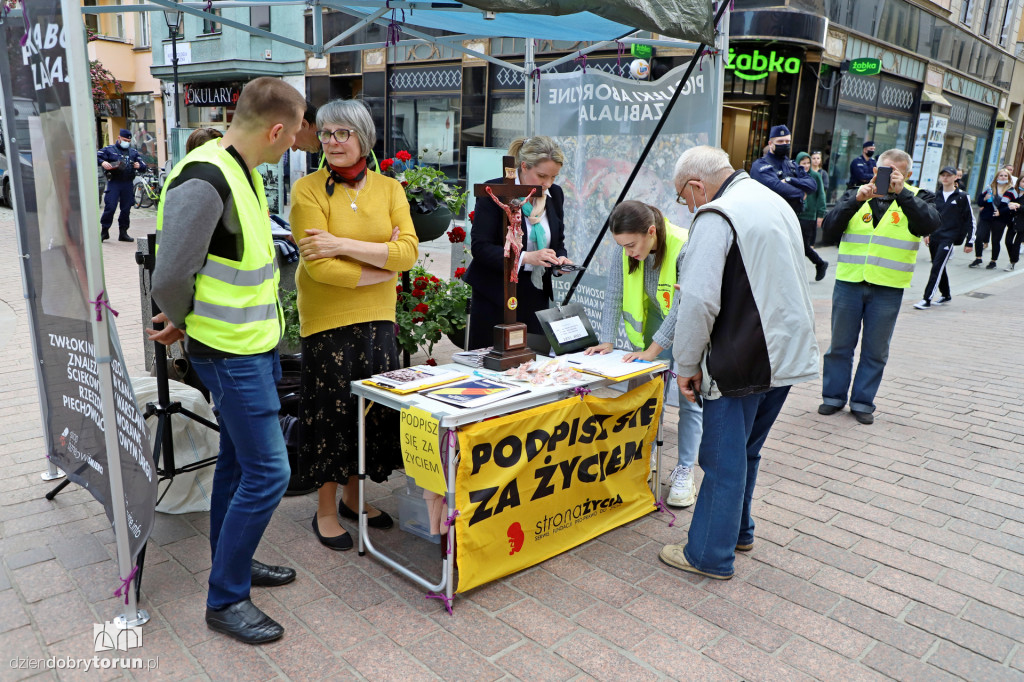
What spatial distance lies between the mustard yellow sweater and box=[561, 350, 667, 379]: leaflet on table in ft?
2.94

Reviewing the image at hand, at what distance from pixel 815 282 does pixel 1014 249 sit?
17.7 ft

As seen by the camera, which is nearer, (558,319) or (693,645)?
(693,645)

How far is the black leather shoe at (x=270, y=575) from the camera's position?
2957 millimetres

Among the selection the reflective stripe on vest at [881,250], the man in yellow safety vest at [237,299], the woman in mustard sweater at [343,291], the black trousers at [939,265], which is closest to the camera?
the man in yellow safety vest at [237,299]

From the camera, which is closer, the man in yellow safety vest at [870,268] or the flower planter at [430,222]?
the flower planter at [430,222]

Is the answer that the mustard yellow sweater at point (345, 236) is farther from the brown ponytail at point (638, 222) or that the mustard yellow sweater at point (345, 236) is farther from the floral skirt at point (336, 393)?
the brown ponytail at point (638, 222)

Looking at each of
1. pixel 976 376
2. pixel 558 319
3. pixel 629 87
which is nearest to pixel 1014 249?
pixel 976 376

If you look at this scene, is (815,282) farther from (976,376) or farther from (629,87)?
(629,87)

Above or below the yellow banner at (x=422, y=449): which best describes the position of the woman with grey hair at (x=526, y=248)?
above

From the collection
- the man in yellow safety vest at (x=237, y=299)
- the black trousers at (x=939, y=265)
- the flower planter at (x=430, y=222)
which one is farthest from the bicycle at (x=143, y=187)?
the man in yellow safety vest at (x=237, y=299)

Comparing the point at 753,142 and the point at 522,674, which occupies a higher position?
the point at 753,142

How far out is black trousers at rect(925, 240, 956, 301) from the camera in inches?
381

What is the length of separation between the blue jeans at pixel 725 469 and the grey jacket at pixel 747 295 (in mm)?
137

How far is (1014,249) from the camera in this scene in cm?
1366
